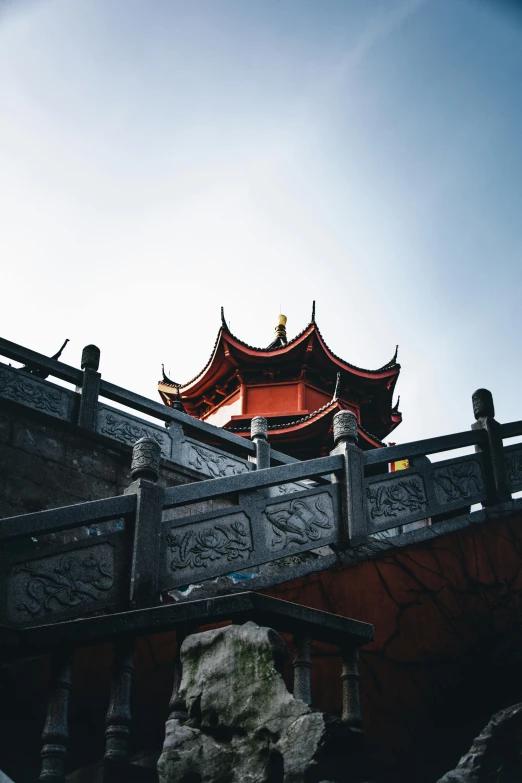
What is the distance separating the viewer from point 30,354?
8.83m

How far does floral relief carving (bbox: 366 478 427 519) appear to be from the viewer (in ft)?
20.8

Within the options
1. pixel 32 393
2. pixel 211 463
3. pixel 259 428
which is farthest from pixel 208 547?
pixel 259 428

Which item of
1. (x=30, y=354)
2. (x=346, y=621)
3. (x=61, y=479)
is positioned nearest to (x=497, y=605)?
(x=346, y=621)

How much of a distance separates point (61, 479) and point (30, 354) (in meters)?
1.54

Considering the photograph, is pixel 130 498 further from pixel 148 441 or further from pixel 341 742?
pixel 341 742

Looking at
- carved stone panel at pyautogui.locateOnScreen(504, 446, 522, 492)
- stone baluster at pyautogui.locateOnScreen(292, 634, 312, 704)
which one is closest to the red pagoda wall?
stone baluster at pyautogui.locateOnScreen(292, 634, 312, 704)

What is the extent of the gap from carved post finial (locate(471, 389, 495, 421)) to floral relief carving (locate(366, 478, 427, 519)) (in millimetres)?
1159

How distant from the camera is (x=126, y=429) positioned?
9281 millimetres

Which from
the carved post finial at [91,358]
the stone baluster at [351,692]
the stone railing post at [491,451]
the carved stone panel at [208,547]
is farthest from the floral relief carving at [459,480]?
the carved post finial at [91,358]

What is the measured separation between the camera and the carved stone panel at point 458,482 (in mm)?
6852

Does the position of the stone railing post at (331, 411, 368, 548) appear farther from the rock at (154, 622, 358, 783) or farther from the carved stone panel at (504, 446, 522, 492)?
the rock at (154, 622, 358, 783)

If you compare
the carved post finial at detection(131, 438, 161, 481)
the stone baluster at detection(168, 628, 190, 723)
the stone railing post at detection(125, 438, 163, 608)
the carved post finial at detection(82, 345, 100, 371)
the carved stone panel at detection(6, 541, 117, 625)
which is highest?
→ the carved post finial at detection(82, 345, 100, 371)

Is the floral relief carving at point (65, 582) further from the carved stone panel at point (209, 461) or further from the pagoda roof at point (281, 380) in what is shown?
the pagoda roof at point (281, 380)

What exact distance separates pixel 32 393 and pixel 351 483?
13.3 ft
